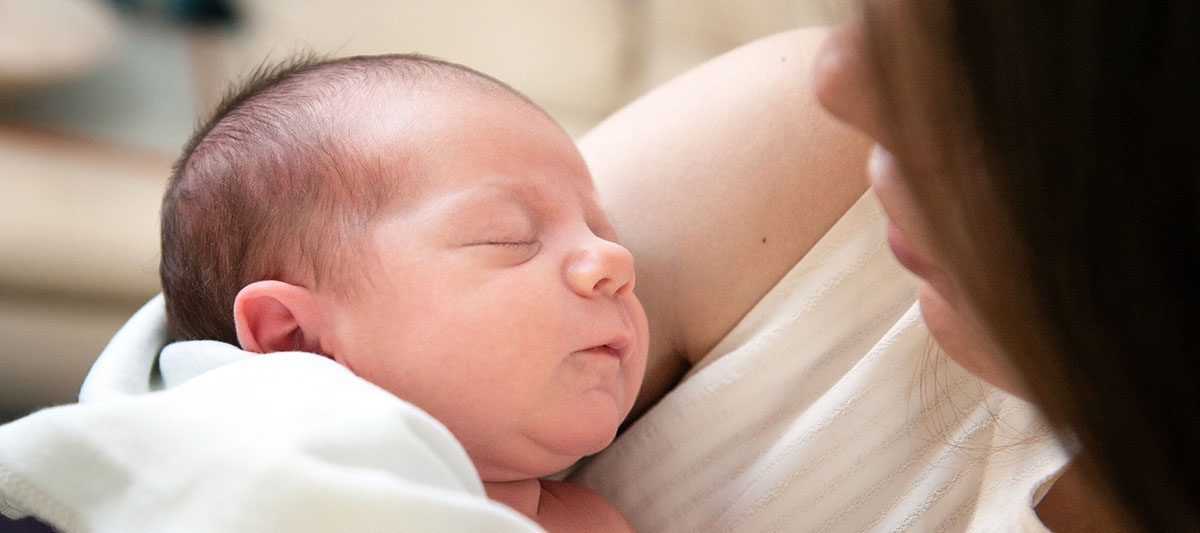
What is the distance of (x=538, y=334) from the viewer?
69cm

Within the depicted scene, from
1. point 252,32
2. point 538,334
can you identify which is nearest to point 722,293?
point 538,334

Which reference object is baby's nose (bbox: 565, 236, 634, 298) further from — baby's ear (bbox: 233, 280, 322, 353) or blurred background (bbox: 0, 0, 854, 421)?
blurred background (bbox: 0, 0, 854, 421)

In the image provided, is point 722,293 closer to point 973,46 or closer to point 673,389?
point 673,389

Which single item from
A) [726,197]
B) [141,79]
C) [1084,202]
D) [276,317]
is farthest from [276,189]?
[141,79]

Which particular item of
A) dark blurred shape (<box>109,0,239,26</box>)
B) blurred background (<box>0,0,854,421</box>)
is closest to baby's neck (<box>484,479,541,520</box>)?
blurred background (<box>0,0,854,421</box>)

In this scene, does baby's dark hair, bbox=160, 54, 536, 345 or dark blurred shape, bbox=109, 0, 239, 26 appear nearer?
baby's dark hair, bbox=160, 54, 536, 345

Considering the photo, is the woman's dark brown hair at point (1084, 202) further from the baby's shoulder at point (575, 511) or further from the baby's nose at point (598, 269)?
the baby's shoulder at point (575, 511)

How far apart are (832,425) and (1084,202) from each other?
0.38 metres

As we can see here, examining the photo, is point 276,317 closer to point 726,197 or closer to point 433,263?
point 433,263

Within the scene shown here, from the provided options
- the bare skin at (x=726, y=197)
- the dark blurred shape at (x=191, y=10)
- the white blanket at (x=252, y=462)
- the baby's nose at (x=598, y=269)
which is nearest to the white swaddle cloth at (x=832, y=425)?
the bare skin at (x=726, y=197)

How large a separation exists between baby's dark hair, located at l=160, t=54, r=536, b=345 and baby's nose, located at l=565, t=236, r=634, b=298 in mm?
142

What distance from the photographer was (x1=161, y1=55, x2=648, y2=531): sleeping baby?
27.3 inches

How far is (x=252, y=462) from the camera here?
0.52 m

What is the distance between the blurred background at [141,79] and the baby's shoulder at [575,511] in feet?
1.69
